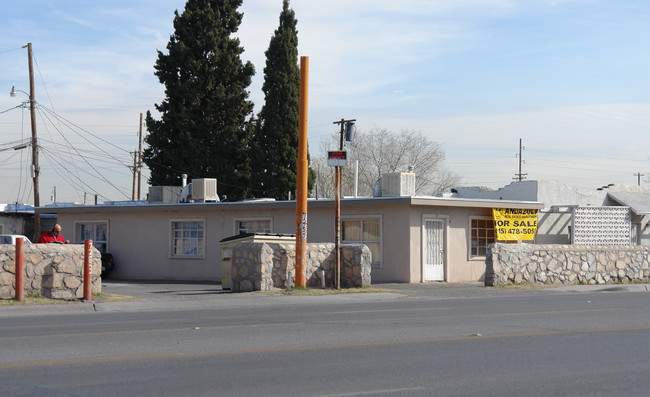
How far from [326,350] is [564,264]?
1808 centimetres

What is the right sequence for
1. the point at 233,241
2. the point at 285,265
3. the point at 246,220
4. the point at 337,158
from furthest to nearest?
the point at 246,220
the point at 233,241
the point at 285,265
the point at 337,158

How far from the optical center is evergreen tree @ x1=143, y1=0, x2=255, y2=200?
144ft

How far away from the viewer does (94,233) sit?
32969 mm

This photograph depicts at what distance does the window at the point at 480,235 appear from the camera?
28125mm

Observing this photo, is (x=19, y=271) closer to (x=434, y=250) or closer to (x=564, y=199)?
(x=434, y=250)

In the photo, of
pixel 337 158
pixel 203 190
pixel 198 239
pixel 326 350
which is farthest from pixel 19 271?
pixel 203 190

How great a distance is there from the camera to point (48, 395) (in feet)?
24.3

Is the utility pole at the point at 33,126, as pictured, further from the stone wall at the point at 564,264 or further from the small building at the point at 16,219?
the stone wall at the point at 564,264

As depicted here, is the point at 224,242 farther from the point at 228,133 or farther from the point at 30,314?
the point at 228,133

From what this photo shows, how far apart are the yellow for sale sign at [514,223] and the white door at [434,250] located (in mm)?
2354

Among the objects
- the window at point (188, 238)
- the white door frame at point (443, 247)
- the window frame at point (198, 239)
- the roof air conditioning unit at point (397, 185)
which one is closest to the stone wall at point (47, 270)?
the window frame at point (198, 239)

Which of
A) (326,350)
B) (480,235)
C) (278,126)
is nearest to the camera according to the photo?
(326,350)

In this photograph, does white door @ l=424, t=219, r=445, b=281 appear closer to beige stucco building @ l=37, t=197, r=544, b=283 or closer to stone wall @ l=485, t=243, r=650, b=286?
beige stucco building @ l=37, t=197, r=544, b=283

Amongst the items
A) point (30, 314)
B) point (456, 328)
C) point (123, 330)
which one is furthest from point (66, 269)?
point (456, 328)
